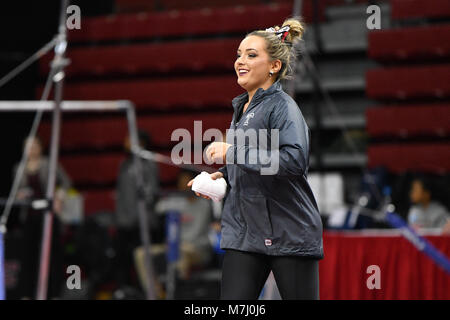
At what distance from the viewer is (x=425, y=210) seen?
5645 millimetres

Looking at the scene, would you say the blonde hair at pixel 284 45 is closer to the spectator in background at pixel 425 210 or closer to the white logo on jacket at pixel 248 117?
the white logo on jacket at pixel 248 117

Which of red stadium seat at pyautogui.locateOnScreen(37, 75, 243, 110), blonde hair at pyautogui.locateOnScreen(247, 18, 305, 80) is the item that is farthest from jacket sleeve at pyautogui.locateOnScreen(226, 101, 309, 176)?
red stadium seat at pyautogui.locateOnScreen(37, 75, 243, 110)

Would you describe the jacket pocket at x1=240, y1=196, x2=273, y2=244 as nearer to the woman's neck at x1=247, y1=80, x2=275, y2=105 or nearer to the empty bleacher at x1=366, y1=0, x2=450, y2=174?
the woman's neck at x1=247, y1=80, x2=275, y2=105

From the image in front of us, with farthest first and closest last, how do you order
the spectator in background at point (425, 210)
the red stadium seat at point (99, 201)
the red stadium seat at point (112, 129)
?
the red stadium seat at point (112, 129), the red stadium seat at point (99, 201), the spectator in background at point (425, 210)

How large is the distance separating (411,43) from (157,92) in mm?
3162

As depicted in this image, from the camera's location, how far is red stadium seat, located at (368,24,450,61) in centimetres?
768

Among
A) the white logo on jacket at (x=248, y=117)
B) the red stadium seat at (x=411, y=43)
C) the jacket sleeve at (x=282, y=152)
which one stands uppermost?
the red stadium seat at (x=411, y=43)

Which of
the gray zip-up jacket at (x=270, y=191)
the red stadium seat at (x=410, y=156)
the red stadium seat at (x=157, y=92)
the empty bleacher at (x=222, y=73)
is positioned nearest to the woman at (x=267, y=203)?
the gray zip-up jacket at (x=270, y=191)

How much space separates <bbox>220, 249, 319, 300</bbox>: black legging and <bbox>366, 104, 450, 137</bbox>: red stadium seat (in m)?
5.77

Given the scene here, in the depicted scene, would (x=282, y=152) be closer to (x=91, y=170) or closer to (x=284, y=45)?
(x=284, y=45)

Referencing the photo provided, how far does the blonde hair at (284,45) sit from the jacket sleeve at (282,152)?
0.74 ft

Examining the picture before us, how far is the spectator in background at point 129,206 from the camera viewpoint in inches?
240
